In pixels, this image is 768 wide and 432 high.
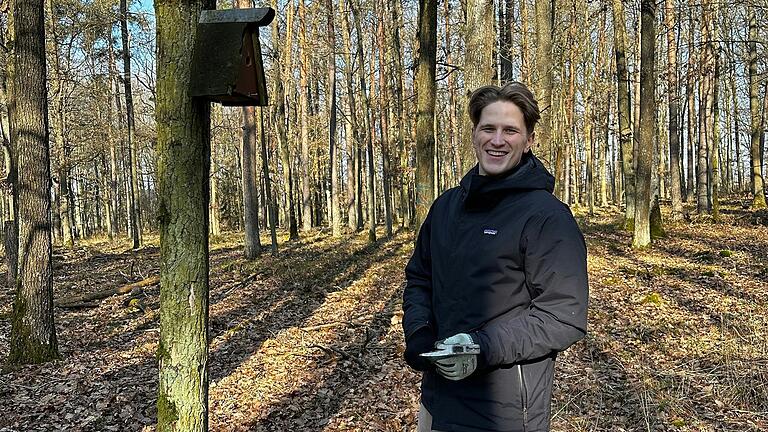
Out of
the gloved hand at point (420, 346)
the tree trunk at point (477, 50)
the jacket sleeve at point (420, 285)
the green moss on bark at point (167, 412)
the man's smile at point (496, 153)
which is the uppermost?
the tree trunk at point (477, 50)

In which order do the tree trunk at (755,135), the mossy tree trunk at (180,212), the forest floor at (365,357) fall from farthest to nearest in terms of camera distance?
the tree trunk at (755,135) → the forest floor at (365,357) → the mossy tree trunk at (180,212)

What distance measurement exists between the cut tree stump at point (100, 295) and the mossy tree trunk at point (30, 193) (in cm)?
325

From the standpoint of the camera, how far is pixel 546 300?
74.6 inches

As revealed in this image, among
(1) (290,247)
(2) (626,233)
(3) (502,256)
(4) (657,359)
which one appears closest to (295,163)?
(1) (290,247)

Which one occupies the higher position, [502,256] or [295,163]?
[295,163]

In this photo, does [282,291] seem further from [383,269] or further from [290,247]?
[290,247]

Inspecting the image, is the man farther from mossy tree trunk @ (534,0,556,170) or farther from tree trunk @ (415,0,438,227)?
mossy tree trunk @ (534,0,556,170)

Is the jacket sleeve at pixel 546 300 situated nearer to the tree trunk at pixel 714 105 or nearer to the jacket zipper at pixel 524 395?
the jacket zipper at pixel 524 395

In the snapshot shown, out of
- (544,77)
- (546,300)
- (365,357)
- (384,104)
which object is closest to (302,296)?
(365,357)

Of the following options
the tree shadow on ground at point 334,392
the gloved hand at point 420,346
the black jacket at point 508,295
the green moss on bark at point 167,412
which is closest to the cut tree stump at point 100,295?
the tree shadow on ground at point 334,392

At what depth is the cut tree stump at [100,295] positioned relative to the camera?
994 cm

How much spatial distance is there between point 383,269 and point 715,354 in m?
7.67

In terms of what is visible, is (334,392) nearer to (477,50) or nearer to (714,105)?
(477,50)

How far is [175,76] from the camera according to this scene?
3.07 metres
